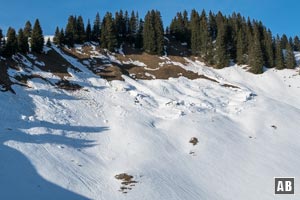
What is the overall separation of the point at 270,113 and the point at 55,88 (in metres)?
28.8

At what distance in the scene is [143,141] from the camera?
39.6 meters

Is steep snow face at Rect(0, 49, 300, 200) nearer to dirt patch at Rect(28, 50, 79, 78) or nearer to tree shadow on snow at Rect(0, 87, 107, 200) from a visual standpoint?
tree shadow on snow at Rect(0, 87, 107, 200)

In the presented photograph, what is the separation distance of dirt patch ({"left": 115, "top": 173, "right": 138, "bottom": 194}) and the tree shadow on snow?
145 inches

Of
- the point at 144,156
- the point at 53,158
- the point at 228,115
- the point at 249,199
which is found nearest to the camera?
the point at 249,199

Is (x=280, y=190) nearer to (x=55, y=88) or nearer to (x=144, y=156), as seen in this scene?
(x=144, y=156)

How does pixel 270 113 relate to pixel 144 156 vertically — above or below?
above

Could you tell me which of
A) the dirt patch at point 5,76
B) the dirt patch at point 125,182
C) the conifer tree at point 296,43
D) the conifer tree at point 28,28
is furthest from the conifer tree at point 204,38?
the dirt patch at point 125,182

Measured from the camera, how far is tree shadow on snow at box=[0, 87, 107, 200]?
89.7ft

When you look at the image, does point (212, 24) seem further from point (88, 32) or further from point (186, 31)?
point (88, 32)

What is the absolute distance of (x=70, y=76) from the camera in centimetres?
5481

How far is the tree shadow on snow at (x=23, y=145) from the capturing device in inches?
1077

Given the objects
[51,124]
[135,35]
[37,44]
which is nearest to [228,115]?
[51,124]

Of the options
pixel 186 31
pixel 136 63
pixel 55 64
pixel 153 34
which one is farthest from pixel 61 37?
pixel 186 31

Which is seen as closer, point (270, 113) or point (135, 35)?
point (270, 113)
